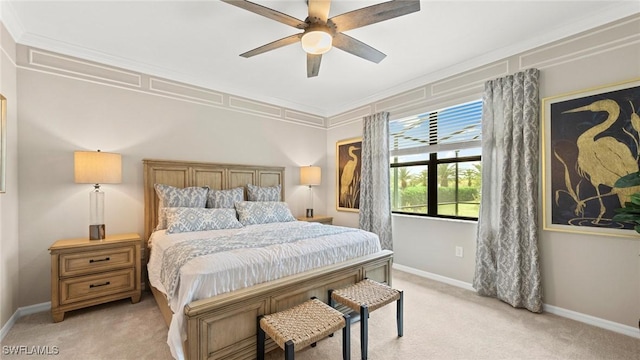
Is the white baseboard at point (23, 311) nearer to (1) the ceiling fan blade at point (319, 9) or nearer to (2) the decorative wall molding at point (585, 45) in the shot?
(1) the ceiling fan blade at point (319, 9)

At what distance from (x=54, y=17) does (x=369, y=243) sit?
12.4 feet

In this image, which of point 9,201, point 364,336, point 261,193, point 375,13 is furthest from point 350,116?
point 9,201

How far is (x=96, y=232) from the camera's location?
276cm

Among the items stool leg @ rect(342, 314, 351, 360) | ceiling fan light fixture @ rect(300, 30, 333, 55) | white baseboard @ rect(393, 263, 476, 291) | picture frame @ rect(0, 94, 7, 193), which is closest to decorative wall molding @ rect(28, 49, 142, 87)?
picture frame @ rect(0, 94, 7, 193)

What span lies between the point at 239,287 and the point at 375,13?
2.24 metres

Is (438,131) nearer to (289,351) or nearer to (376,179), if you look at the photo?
(376,179)

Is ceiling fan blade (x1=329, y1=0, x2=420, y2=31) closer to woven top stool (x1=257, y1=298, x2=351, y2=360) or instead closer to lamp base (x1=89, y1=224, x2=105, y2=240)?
woven top stool (x1=257, y1=298, x2=351, y2=360)

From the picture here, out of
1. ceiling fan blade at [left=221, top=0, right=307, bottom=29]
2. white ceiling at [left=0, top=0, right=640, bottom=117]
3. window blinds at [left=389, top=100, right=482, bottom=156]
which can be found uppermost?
white ceiling at [left=0, top=0, right=640, bottom=117]

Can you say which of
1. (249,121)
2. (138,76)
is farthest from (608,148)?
(138,76)

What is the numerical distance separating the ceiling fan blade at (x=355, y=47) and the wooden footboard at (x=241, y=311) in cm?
204

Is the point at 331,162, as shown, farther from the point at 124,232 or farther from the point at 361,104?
the point at 124,232

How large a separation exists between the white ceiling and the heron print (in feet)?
2.54

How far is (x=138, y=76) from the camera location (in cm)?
329

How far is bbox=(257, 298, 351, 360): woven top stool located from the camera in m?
1.61
